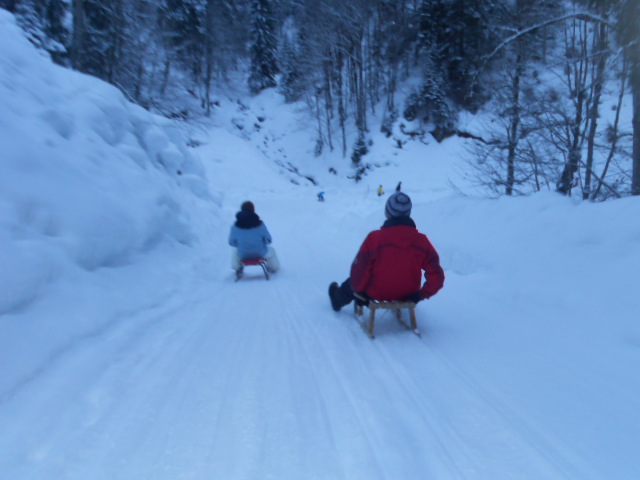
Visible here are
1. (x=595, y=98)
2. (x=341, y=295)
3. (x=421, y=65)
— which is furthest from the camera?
(x=421, y=65)

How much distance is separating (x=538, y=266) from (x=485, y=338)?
191cm

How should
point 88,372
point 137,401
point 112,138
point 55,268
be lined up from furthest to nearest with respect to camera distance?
point 112,138, point 55,268, point 88,372, point 137,401

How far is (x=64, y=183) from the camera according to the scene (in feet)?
16.2

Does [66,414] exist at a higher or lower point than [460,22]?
lower

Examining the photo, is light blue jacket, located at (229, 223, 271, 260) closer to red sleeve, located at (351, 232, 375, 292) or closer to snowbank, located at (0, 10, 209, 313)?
snowbank, located at (0, 10, 209, 313)

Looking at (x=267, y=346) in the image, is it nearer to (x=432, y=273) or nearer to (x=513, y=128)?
(x=432, y=273)

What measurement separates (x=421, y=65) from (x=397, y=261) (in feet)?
116

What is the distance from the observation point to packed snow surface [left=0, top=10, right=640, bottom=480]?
2.16 metres

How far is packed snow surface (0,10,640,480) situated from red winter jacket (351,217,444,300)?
0.51 m

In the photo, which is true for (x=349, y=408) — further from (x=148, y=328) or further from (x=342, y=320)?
(x=148, y=328)

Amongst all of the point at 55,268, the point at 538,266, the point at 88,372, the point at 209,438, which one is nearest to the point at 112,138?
the point at 55,268

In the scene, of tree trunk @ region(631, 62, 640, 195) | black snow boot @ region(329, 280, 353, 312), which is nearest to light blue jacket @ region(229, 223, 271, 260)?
black snow boot @ region(329, 280, 353, 312)

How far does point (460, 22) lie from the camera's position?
98.3 feet

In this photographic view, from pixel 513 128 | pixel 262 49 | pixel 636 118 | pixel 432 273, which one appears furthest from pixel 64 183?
pixel 262 49
